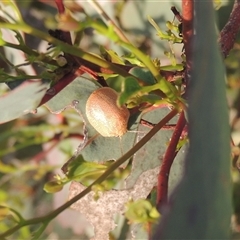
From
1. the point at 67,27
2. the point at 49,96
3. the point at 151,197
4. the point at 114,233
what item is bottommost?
the point at 114,233

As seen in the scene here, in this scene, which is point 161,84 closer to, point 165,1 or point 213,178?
point 213,178

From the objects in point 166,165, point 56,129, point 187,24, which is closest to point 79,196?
point 166,165

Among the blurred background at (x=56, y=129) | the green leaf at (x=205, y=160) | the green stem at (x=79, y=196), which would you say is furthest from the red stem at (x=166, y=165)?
the blurred background at (x=56, y=129)

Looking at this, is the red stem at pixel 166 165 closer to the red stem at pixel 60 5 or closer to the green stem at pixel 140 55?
the green stem at pixel 140 55

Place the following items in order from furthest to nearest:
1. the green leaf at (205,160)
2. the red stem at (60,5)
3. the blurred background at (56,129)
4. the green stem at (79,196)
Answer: the blurred background at (56,129) < the red stem at (60,5) < the green stem at (79,196) < the green leaf at (205,160)

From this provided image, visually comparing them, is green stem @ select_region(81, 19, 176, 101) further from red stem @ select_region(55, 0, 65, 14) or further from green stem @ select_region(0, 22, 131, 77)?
red stem @ select_region(55, 0, 65, 14)

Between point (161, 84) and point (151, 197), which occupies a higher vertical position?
point (161, 84)

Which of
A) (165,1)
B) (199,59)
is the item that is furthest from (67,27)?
(165,1)
